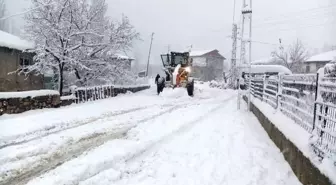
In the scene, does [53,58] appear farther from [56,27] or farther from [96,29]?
[96,29]

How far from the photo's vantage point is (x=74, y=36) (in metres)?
19.9

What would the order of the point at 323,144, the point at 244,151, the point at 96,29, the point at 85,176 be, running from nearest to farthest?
the point at 323,144, the point at 85,176, the point at 244,151, the point at 96,29

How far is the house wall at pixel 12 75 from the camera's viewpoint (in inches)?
854

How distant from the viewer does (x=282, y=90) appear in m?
8.62

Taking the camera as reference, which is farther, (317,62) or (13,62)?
(317,62)

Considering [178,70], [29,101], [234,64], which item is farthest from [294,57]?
[29,101]

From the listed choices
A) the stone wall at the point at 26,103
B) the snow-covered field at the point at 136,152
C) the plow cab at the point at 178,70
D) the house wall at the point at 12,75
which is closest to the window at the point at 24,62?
the house wall at the point at 12,75

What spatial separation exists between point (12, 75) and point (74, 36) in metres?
5.80

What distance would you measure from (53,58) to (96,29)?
3.60m

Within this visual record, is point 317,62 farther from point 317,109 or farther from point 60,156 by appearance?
point 60,156

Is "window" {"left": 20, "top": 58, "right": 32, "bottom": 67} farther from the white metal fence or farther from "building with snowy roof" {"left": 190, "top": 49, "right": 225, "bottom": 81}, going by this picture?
"building with snowy roof" {"left": 190, "top": 49, "right": 225, "bottom": 81}

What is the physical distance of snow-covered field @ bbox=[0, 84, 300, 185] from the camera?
5250 mm

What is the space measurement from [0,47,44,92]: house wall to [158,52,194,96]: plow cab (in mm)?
9548

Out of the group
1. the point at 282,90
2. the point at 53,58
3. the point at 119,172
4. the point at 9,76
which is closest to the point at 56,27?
the point at 53,58
